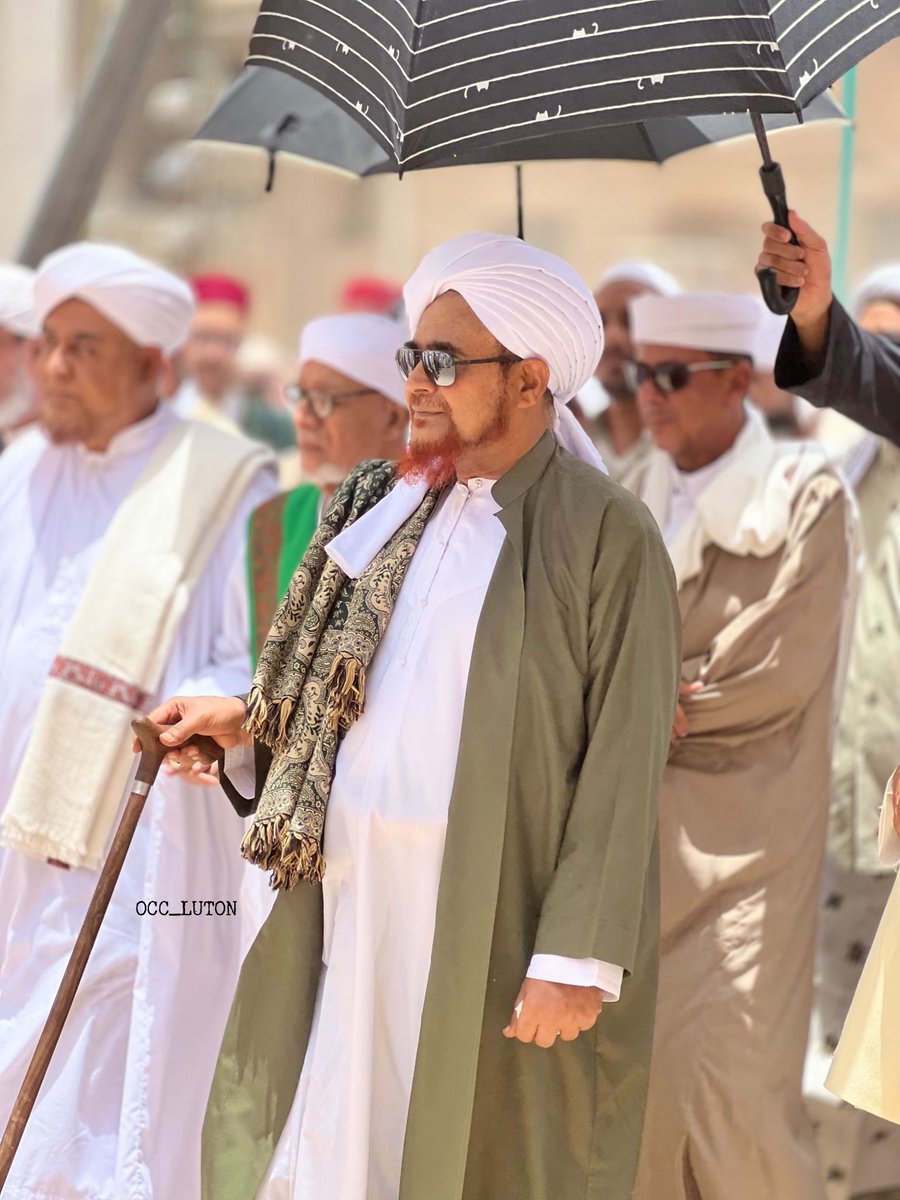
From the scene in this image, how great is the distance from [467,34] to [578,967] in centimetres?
180

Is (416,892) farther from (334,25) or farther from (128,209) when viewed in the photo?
(128,209)

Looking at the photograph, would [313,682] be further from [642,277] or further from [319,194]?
[319,194]

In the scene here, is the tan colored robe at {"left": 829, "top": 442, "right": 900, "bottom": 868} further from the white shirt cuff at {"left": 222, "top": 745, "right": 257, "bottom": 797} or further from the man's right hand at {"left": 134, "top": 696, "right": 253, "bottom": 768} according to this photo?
the man's right hand at {"left": 134, "top": 696, "right": 253, "bottom": 768}

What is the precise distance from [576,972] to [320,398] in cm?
230

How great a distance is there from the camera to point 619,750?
11.7 feet

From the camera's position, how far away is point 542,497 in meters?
3.76

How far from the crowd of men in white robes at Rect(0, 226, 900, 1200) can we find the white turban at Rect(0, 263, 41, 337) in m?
1.06

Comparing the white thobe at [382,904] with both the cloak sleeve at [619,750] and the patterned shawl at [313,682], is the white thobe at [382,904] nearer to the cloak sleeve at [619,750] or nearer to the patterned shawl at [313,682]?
the patterned shawl at [313,682]

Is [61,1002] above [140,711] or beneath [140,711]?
beneath

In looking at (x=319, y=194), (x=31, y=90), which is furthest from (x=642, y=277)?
(x=319, y=194)

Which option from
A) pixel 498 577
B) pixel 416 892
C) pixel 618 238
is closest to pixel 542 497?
pixel 498 577

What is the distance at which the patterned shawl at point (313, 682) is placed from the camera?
3.71m

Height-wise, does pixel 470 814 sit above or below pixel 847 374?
below

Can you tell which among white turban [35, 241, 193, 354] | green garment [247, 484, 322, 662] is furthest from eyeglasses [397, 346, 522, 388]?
white turban [35, 241, 193, 354]
